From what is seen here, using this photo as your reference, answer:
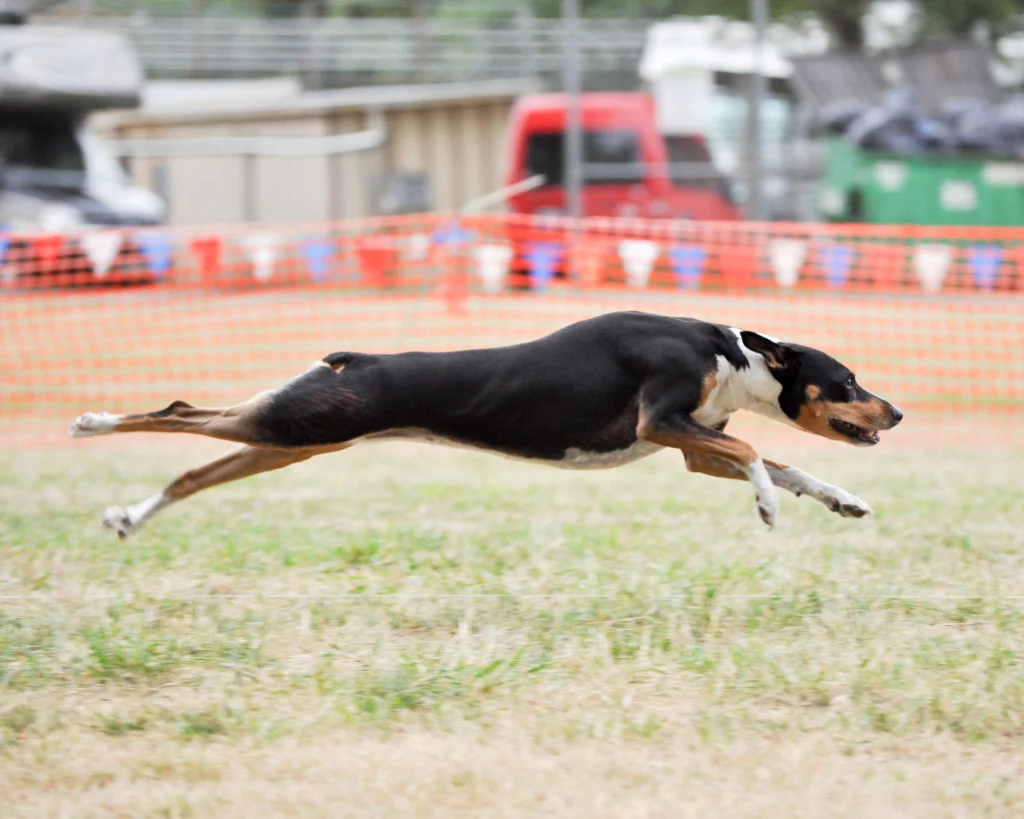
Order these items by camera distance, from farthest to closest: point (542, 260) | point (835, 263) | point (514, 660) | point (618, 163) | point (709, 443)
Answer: point (618, 163) → point (835, 263) → point (542, 260) → point (709, 443) → point (514, 660)

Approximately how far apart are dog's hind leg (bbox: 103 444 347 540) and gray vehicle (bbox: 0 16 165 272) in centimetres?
1283

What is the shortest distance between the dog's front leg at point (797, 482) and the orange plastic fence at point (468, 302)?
564 cm

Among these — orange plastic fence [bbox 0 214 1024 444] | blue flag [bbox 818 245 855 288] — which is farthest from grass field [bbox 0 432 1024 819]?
blue flag [bbox 818 245 855 288]

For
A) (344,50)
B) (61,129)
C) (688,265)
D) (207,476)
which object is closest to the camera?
(207,476)

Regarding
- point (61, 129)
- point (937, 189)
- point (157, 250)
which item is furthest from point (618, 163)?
point (61, 129)

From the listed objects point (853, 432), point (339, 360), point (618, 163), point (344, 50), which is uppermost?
point (344, 50)

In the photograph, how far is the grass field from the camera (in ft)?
11.1

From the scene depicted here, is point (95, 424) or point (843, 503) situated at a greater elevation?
point (95, 424)

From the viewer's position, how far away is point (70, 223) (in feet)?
59.5

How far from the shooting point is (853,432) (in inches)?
207

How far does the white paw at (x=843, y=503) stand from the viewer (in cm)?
528

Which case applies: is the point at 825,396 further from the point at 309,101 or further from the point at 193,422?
the point at 309,101

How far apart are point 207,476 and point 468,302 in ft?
36.0

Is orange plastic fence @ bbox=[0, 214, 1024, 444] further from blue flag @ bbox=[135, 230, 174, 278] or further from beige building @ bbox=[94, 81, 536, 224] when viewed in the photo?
beige building @ bbox=[94, 81, 536, 224]
